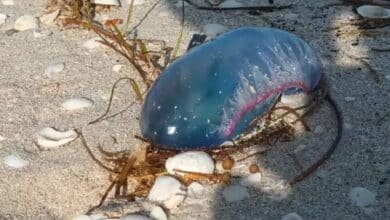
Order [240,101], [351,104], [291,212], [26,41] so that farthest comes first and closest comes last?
1. [26,41]
2. [351,104]
3. [240,101]
4. [291,212]

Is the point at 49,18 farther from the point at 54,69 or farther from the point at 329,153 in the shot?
the point at 329,153

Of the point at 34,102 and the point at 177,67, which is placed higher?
the point at 177,67

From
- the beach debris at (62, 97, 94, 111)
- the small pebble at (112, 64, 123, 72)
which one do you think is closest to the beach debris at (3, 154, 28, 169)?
the beach debris at (62, 97, 94, 111)

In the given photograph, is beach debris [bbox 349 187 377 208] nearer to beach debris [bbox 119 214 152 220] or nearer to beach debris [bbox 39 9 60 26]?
beach debris [bbox 119 214 152 220]

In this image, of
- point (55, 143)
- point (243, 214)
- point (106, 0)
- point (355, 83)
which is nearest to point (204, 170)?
point (243, 214)

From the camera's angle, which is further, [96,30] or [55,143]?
[96,30]

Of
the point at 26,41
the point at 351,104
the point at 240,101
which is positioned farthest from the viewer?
the point at 26,41

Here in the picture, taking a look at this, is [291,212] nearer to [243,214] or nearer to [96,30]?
[243,214]
